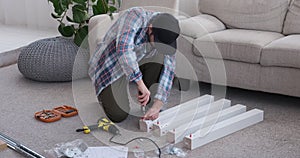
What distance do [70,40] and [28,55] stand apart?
328 mm

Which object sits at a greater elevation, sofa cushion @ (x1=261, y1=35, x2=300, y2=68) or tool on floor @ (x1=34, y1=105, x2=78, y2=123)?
sofa cushion @ (x1=261, y1=35, x2=300, y2=68)

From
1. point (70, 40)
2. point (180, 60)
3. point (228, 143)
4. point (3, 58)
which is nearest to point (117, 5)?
point (70, 40)

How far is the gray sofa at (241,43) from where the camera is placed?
2719mm

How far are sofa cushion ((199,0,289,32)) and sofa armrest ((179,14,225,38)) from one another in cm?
7

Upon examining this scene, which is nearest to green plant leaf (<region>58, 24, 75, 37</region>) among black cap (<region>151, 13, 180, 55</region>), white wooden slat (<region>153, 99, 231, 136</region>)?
white wooden slat (<region>153, 99, 231, 136</region>)

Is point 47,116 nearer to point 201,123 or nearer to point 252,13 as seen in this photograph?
point 201,123

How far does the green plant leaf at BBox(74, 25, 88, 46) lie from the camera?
133 inches

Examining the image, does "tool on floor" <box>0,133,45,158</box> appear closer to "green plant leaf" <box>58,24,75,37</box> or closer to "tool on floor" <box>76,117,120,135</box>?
"tool on floor" <box>76,117,120,135</box>

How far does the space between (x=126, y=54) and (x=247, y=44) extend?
3.00ft

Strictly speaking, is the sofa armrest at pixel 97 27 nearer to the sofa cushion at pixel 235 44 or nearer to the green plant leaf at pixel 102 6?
the green plant leaf at pixel 102 6

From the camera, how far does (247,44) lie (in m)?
2.79

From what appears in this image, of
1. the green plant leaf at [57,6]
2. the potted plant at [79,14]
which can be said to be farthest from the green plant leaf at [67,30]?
the green plant leaf at [57,6]

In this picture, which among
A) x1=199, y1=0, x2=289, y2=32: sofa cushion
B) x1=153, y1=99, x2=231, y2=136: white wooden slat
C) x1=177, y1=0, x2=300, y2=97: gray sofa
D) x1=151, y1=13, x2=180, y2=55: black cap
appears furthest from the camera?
x1=199, y1=0, x2=289, y2=32: sofa cushion

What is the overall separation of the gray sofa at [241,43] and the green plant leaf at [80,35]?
0.70 ft
